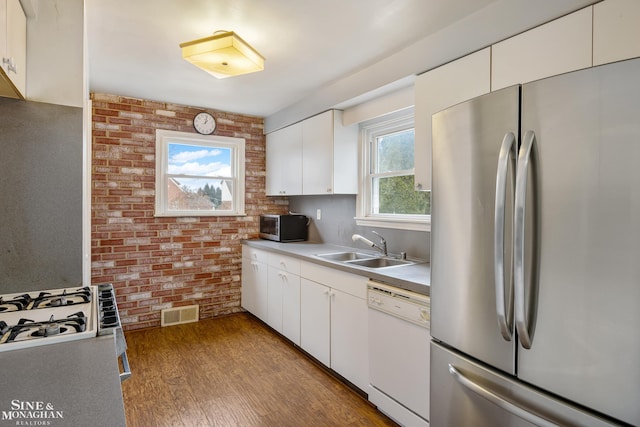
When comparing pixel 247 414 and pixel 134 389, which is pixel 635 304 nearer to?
pixel 247 414

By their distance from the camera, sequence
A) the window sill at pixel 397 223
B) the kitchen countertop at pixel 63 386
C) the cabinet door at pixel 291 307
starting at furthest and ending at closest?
the cabinet door at pixel 291 307 < the window sill at pixel 397 223 < the kitchen countertop at pixel 63 386

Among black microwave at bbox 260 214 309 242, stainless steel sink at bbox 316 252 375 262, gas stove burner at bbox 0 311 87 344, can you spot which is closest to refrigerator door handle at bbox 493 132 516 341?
gas stove burner at bbox 0 311 87 344

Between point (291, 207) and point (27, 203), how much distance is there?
292cm

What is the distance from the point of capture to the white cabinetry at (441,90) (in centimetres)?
190

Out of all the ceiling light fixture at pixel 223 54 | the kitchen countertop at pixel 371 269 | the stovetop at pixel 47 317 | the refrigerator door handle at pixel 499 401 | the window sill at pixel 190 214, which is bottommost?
the refrigerator door handle at pixel 499 401

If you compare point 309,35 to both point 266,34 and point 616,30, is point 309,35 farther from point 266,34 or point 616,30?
point 616,30

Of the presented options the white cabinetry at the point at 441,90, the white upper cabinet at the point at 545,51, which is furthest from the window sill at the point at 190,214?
the white upper cabinet at the point at 545,51

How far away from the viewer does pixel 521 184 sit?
1084 millimetres

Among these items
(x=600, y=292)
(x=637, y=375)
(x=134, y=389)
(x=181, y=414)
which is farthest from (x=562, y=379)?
(x=134, y=389)

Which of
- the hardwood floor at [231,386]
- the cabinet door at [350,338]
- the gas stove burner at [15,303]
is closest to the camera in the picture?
the gas stove burner at [15,303]

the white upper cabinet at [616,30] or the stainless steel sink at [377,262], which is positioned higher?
the white upper cabinet at [616,30]

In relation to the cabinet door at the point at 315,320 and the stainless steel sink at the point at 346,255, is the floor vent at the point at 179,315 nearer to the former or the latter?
the cabinet door at the point at 315,320

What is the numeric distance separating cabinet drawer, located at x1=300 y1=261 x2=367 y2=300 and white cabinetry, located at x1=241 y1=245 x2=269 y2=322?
80 centimetres

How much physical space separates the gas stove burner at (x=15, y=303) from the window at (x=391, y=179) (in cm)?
228
